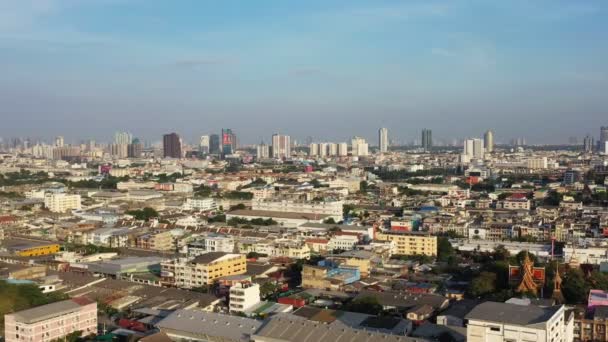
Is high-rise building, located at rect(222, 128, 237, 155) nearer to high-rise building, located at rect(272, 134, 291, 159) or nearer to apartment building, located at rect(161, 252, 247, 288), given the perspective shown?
high-rise building, located at rect(272, 134, 291, 159)

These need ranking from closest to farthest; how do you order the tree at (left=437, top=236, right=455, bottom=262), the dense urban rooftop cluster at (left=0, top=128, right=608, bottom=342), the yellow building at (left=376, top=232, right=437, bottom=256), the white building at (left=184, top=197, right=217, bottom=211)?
the dense urban rooftop cluster at (left=0, top=128, right=608, bottom=342)
the tree at (left=437, top=236, right=455, bottom=262)
the yellow building at (left=376, top=232, right=437, bottom=256)
the white building at (left=184, top=197, right=217, bottom=211)

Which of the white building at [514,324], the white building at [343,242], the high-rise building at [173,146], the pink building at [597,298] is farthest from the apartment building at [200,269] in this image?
the high-rise building at [173,146]

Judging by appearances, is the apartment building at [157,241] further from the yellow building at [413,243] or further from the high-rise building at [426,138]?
the high-rise building at [426,138]

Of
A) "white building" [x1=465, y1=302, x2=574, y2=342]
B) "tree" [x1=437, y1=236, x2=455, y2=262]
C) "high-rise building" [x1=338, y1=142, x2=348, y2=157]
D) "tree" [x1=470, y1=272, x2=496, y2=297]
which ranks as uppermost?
"high-rise building" [x1=338, y1=142, x2=348, y2=157]

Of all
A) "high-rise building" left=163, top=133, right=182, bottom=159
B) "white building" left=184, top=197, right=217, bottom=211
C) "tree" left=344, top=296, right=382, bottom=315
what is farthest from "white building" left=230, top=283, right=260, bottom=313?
"high-rise building" left=163, top=133, right=182, bottom=159

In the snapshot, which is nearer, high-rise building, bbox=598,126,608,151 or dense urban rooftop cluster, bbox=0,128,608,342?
dense urban rooftop cluster, bbox=0,128,608,342

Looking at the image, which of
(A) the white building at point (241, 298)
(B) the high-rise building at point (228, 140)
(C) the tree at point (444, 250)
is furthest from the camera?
(B) the high-rise building at point (228, 140)

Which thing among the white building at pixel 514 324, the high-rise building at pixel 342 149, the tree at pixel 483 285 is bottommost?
the tree at pixel 483 285
